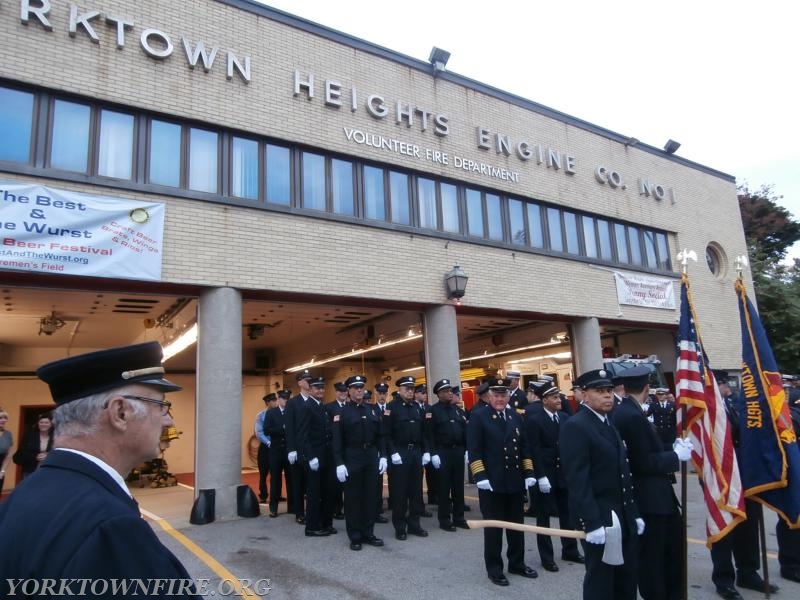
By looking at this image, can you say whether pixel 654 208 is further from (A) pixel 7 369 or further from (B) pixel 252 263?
(A) pixel 7 369

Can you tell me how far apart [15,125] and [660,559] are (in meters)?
10.8

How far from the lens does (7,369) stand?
17.2m

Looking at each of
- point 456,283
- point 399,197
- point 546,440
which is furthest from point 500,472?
point 399,197

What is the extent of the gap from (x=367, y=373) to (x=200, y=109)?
Result: 13.1 metres

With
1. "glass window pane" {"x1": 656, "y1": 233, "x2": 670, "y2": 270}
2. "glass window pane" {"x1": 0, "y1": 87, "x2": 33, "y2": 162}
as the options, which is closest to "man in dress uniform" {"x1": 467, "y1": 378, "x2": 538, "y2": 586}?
"glass window pane" {"x1": 0, "y1": 87, "x2": 33, "y2": 162}

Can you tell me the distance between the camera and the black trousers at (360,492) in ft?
24.5

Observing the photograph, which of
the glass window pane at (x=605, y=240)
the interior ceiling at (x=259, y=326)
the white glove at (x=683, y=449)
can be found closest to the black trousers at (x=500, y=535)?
the white glove at (x=683, y=449)

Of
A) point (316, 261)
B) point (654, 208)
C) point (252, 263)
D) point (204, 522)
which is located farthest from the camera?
point (654, 208)

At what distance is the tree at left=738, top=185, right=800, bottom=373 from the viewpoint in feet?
75.6

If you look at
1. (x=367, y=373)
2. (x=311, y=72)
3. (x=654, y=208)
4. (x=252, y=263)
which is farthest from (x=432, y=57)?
(x=367, y=373)

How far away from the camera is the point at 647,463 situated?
4734 millimetres

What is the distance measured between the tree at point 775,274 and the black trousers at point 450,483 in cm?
2002

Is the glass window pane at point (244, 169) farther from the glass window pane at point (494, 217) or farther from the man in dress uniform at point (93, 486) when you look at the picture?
the man in dress uniform at point (93, 486)

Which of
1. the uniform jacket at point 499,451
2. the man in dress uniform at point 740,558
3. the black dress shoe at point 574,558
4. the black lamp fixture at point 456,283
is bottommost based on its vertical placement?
the black dress shoe at point 574,558
